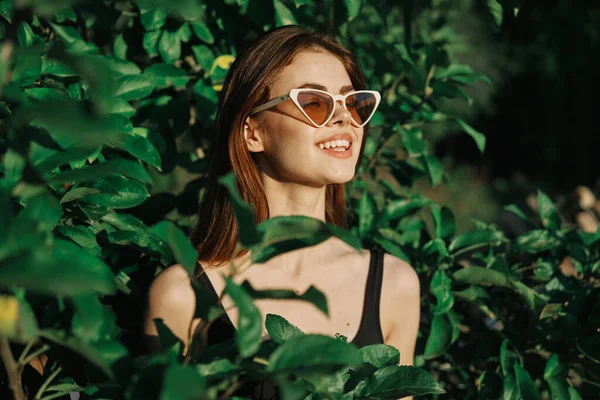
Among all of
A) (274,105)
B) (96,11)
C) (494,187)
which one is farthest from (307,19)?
(494,187)

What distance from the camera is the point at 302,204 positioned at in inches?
77.2

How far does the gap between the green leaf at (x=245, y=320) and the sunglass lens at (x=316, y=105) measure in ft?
3.13

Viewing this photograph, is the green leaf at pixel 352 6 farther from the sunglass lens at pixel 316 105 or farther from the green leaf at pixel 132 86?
the green leaf at pixel 132 86

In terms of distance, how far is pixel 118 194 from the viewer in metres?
1.66

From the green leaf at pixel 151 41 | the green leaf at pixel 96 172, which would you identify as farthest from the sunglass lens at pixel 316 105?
the green leaf at pixel 96 172

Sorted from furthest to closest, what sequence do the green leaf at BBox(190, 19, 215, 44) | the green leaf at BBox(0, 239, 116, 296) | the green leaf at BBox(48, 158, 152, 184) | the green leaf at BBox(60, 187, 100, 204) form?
the green leaf at BBox(190, 19, 215, 44) < the green leaf at BBox(60, 187, 100, 204) < the green leaf at BBox(48, 158, 152, 184) < the green leaf at BBox(0, 239, 116, 296)

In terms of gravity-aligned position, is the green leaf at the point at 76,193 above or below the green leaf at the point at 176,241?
below

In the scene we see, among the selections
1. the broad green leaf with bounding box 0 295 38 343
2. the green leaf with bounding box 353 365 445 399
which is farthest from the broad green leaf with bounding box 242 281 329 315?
the green leaf with bounding box 353 365 445 399

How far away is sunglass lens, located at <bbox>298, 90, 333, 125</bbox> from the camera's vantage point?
6.01 feet

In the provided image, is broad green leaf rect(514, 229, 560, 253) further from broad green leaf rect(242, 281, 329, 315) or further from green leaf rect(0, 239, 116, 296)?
green leaf rect(0, 239, 116, 296)

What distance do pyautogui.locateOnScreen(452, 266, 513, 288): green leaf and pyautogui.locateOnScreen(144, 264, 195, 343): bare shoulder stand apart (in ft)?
2.40

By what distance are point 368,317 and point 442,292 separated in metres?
0.21

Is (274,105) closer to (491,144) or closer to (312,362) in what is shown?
(312,362)

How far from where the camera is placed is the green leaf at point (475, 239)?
2031mm
